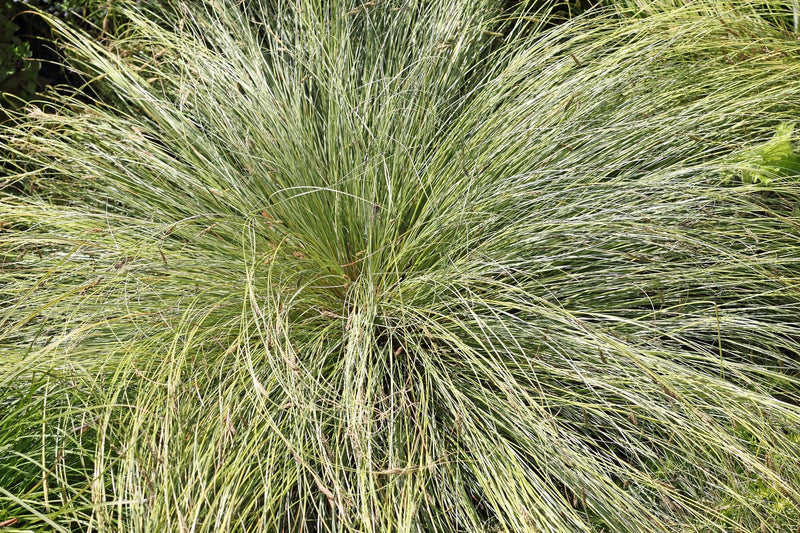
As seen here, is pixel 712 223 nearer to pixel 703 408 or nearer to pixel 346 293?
pixel 703 408

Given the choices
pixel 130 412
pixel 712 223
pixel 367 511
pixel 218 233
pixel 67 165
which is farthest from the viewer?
pixel 67 165

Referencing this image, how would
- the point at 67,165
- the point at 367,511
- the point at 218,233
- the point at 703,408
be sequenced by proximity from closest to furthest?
the point at 367,511 → the point at 703,408 → the point at 218,233 → the point at 67,165

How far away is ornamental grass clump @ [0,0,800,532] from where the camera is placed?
1759mm

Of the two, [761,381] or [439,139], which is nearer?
[761,381]

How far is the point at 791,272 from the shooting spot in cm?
217

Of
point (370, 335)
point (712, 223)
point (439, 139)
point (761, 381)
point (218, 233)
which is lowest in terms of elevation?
point (761, 381)

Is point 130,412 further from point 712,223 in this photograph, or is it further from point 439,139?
point 712,223

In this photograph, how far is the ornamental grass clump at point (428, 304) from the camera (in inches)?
69.2

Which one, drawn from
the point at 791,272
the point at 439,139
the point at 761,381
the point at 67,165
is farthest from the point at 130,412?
the point at 791,272

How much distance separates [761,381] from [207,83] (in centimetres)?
212

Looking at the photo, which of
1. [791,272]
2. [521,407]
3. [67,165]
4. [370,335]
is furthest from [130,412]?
[791,272]

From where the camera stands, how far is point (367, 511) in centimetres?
166

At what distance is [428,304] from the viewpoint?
2137 millimetres

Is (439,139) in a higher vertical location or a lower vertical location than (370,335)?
higher
